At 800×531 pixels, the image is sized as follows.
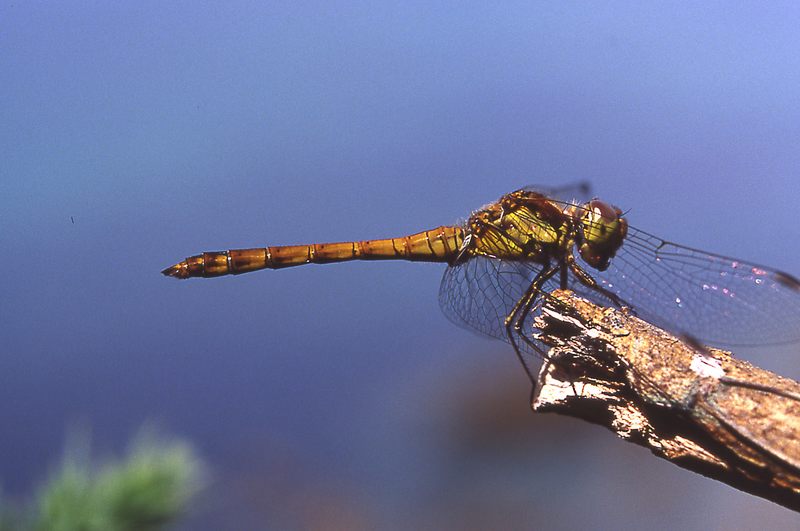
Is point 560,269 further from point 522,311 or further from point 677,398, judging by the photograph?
point 677,398

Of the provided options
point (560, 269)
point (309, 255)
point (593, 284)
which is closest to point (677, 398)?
point (593, 284)

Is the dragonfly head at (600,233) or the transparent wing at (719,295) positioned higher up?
the dragonfly head at (600,233)

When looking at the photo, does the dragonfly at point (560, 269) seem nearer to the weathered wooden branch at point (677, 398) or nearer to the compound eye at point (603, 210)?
the compound eye at point (603, 210)

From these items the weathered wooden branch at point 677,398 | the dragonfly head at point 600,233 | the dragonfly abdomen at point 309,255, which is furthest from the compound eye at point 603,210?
the weathered wooden branch at point 677,398

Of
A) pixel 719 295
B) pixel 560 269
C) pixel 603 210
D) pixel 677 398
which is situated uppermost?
pixel 603 210

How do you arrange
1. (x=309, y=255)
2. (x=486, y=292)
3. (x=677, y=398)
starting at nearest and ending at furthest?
1. (x=677, y=398)
2. (x=486, y=292)
3. (x=309, y=255)

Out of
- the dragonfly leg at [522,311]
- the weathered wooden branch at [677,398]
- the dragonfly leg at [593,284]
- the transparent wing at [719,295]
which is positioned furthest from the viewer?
the dragonfly leg at [522,311]

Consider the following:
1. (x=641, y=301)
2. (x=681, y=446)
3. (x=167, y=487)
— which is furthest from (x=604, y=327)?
(x=167, y=487)
